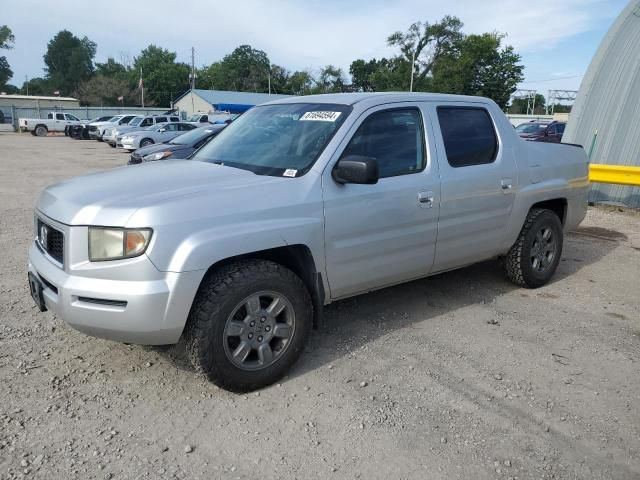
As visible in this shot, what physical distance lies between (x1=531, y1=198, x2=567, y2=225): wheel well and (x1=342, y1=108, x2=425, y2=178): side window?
75.3 inches

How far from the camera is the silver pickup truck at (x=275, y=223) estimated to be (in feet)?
9.61

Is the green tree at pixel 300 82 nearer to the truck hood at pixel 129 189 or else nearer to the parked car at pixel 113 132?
the parked car at pixel 113 132

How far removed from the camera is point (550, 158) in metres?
5.24

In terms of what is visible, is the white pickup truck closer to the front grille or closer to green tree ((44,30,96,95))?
the front grille

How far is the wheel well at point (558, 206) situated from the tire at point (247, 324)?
3179 mm

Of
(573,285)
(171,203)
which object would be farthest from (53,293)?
(573,285)

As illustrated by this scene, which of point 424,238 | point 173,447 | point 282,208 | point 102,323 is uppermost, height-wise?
point 282,208

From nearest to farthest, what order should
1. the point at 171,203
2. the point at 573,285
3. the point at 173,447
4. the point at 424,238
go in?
the point at 173,447 → the point at 171,203 → the point at 424,238 → the point at 573,285

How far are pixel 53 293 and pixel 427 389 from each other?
239cm

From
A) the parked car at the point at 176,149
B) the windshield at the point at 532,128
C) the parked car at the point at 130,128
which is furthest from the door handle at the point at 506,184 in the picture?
the parked car at the point at 130,128

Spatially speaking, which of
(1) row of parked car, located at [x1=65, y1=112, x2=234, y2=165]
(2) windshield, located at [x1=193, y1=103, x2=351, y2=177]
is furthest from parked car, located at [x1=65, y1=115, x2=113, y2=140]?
(2) windshield, located at [x1=193, y1=103, x2=351, y2=177]

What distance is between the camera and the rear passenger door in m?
4.29

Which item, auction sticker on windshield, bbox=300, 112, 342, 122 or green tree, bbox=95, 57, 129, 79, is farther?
green tree, bbox=95, 57, 129, 79

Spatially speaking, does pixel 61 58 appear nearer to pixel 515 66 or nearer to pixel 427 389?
pixel 515 66
